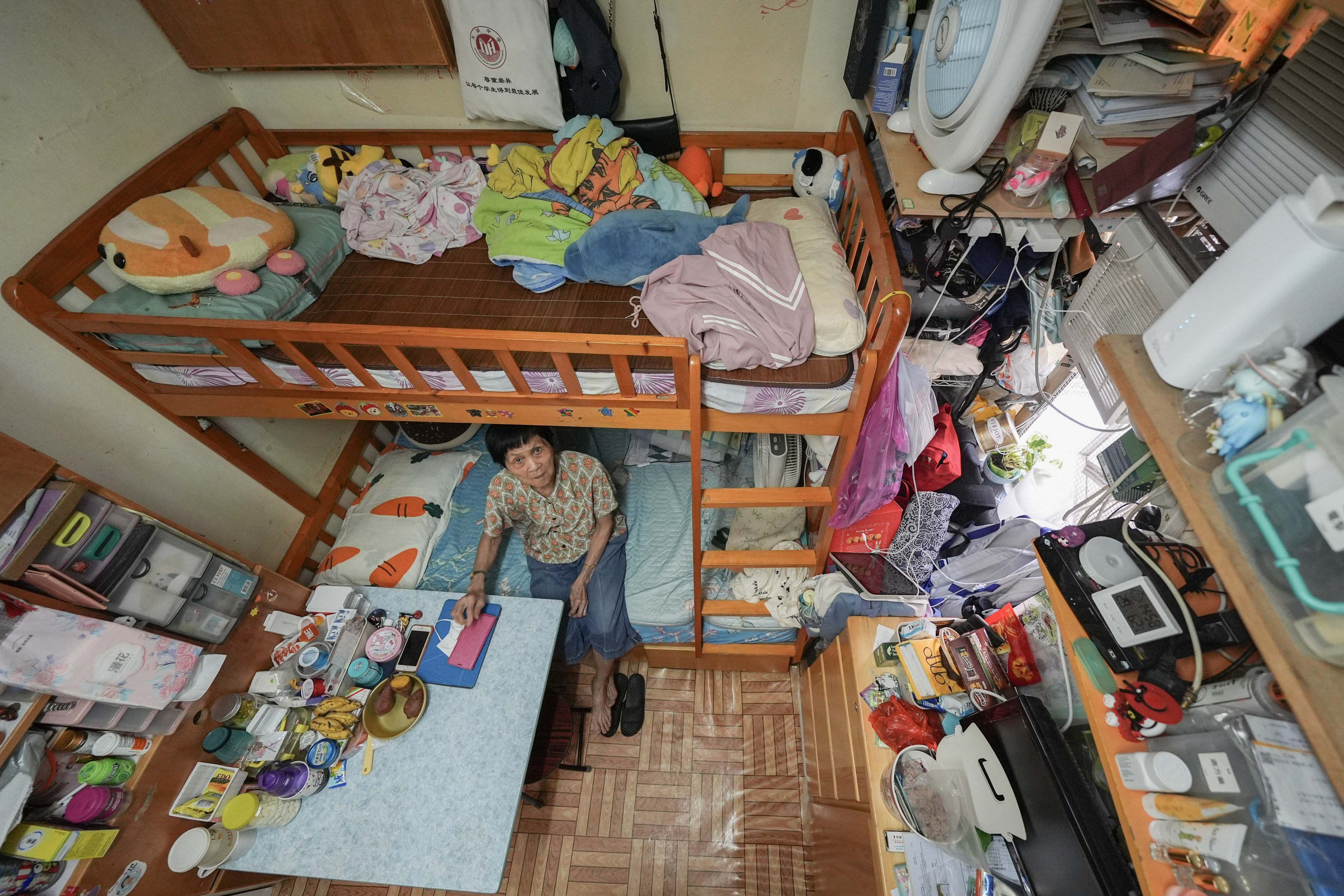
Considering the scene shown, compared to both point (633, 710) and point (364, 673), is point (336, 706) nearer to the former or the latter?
point (364, 673)

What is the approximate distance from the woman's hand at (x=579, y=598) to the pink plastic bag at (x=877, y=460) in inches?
40.2

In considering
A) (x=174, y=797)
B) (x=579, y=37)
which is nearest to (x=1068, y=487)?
(x=579, y=37)

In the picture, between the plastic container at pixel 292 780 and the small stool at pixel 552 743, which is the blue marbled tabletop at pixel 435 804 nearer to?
the plastic container at pixel 292 780

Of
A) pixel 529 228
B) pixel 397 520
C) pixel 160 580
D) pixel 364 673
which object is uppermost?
pixel 529 228

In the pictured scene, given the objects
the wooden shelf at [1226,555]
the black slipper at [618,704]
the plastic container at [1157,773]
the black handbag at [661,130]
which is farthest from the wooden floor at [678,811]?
the black handbag at [661,130]

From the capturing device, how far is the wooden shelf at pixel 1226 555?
0.52 m

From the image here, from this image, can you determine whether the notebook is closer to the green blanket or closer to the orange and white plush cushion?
the green blanket

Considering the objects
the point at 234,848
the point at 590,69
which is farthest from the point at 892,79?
the point at 234,848

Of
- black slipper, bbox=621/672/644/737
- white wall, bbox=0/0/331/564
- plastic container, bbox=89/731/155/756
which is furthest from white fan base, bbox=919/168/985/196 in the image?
white wall, bbox=0/0/331/564

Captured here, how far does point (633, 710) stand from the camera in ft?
7.49

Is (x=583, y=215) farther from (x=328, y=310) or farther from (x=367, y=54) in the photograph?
(x=367, y=54)

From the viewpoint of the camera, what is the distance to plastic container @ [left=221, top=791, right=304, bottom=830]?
4.52 feet

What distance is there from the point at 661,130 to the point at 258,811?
Answer: 2.64m

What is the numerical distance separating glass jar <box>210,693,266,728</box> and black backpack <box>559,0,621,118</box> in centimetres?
237
